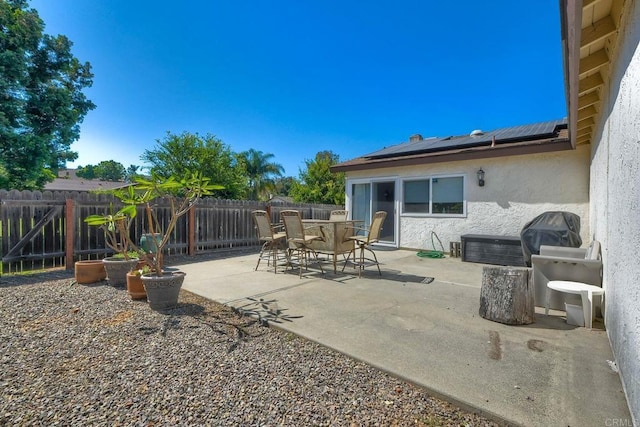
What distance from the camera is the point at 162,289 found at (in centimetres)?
349

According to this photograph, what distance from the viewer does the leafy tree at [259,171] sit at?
29.7 m

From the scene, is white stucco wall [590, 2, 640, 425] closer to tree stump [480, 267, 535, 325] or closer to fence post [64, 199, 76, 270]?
tree stump [480, 267, 535, 325]

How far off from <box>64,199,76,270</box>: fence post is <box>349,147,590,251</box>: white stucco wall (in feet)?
27.2

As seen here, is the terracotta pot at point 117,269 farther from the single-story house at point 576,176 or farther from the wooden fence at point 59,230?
the single-story house at point 576,176

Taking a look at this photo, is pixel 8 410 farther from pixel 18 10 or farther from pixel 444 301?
pixel 18 10

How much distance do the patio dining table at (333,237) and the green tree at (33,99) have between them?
13.5 meters

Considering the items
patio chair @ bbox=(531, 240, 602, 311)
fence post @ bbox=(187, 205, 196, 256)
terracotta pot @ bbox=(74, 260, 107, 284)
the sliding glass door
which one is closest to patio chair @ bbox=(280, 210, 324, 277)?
terracotta pot @ bbox=(74, 260, 107, 284)

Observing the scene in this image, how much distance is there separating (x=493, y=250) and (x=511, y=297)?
3978 millimetres

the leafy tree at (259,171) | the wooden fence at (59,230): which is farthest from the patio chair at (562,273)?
the leafy tree at (259,171)

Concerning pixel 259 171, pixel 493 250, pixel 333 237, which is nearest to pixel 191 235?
pixel 333 237

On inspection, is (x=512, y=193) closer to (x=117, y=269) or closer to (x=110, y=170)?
(x=117, y=269)

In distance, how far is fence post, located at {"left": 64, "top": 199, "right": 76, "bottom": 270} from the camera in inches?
232

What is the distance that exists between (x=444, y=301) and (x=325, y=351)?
2.10 meters

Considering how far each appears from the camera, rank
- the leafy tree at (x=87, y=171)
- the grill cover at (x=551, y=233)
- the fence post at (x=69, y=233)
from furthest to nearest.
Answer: the leafy tree at (x=87, y=171) < the fence post at (x=69, y=233) < the grill cover at (x=551, y=233)
